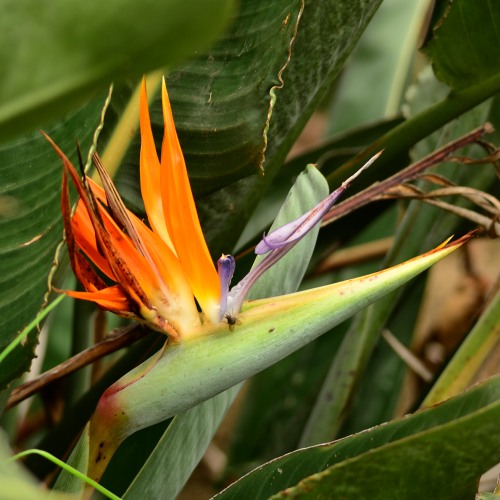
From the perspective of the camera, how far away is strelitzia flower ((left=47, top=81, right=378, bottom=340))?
0.49m

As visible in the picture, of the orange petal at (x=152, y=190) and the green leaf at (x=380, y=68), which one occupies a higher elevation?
the orange petal at (x=152, y=190)

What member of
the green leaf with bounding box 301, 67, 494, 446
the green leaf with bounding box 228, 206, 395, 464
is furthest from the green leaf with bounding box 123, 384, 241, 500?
the green leaf with bounding box 228, 206, 395, 464

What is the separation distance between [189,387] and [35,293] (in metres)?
0.24

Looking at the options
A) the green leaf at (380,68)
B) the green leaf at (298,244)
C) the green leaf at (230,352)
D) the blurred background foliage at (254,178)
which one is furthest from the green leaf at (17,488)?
the green leaf at (380,68)

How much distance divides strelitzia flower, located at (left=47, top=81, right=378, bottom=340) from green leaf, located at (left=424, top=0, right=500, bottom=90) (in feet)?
1.34

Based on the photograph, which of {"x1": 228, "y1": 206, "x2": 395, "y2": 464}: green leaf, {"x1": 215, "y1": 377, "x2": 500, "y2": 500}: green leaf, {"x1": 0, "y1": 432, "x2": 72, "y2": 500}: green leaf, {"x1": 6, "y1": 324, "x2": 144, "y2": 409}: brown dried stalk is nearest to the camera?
{"x1": 0, "y1": 432, "x2": 72, "y2": 500}: green leaf

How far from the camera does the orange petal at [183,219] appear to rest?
495mm

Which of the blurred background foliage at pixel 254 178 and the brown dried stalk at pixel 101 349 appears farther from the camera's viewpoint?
the brown dried stalk at pixel 101 349

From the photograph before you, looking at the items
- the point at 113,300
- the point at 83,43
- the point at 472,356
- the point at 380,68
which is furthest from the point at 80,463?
the point at 380,68

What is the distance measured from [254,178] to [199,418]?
0.29 meters

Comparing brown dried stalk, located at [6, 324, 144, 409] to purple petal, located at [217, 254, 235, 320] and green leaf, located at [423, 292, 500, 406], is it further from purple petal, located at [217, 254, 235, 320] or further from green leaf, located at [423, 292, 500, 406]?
green leaf, located at [423, 292, 500, 406]

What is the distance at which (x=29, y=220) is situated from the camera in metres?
0.65

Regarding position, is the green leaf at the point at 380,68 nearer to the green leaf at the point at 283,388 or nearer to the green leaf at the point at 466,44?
the green leaf at the point at 283,388

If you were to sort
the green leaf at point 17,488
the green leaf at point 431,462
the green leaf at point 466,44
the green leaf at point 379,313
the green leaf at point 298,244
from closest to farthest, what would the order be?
the green leaf at point 17,488
the green leaf at point 431,462
the green leaf at point 298,244
the green leaf at point 466,44
the green leaf at point 379,313
